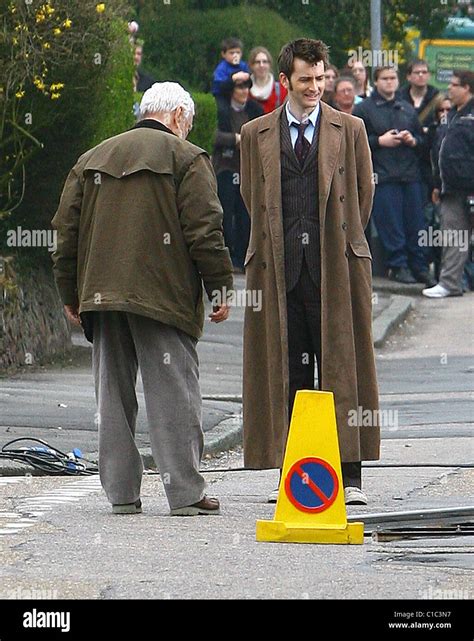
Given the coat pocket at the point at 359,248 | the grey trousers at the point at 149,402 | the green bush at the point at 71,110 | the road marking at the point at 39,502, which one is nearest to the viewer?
the road marking at the point at 39,502

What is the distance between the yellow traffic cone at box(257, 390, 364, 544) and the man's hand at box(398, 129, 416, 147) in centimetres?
1362

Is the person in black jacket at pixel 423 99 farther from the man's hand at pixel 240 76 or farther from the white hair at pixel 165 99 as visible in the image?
the white hair at pixel 165 99

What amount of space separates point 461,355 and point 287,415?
8.53 m

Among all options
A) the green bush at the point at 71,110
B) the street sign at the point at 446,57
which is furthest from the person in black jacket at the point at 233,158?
the street sign at the point at 446,57

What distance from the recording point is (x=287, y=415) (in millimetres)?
8906

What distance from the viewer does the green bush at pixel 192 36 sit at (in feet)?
83.2

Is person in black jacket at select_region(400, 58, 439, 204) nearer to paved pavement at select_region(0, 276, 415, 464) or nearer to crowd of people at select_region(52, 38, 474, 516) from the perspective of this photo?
paved pavement at select_region(0, 276, 415, 464)

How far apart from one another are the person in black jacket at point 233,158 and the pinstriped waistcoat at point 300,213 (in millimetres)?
12158

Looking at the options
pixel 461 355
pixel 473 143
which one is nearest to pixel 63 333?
pixel 461 355

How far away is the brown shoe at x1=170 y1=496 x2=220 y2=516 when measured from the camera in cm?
860

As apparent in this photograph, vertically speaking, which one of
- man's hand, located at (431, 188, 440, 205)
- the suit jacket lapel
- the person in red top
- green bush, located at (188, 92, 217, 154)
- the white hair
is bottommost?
man's hand, located at (431, 188, 440, 205)

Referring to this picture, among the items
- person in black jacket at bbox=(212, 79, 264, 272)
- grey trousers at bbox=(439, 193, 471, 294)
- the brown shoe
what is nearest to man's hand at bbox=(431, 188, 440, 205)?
grey trousers at bbox=(439, 193, 471, 294)

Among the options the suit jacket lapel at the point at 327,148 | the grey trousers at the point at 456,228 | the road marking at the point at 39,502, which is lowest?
the grey trousers at the point at 456,228
